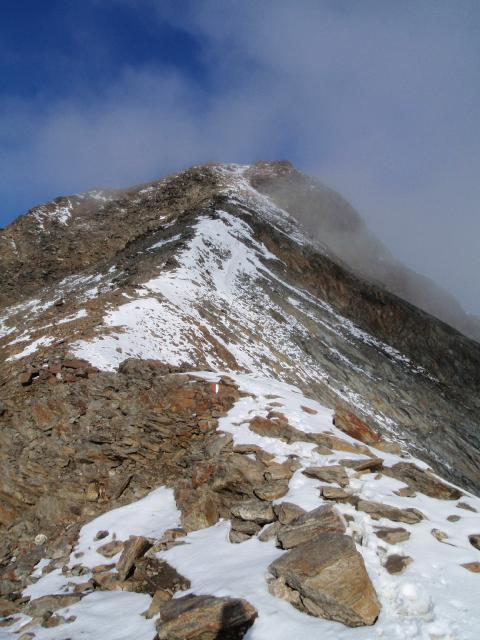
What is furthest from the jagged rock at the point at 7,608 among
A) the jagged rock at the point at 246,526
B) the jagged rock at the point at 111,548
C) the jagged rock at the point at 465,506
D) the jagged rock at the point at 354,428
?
the jagged rock at the point at 465,506

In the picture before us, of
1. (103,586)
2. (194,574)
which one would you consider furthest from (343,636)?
(103,586)

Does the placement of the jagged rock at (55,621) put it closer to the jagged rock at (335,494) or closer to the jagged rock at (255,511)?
the jagged rock at (255,511)

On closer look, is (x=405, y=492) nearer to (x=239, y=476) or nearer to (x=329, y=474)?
(x=329, y=474)

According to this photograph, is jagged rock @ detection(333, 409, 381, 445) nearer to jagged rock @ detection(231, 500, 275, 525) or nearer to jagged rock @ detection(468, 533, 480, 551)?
jagged rock @ detection(231, 500, 275, 525)

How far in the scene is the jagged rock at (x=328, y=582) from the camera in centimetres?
524

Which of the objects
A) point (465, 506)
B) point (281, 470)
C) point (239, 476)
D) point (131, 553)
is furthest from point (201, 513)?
point (465, 506)

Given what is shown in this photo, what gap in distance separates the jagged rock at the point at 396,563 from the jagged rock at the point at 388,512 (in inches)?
35.6

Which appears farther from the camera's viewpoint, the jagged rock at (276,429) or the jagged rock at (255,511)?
the jagged rock at (276,429)

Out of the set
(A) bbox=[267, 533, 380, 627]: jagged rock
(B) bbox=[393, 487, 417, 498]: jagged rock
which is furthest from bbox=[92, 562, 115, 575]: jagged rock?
(B) bbox=[393, 487, 417, 498]: jagged rock

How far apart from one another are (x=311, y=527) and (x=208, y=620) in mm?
1939

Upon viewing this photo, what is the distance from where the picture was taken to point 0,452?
36.3 feet

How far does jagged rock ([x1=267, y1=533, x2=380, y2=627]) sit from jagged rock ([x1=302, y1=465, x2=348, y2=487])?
1943mm

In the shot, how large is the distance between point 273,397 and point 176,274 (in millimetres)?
16607

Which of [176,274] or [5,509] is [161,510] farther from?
[176,274]
